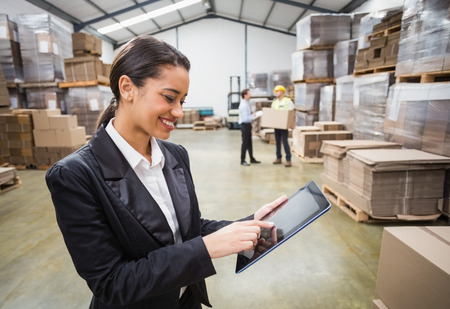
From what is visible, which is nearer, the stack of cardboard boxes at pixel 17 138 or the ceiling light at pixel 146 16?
the stack of cardboard boxes at pixel 17 138

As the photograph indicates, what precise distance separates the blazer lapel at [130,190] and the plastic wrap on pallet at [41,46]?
25.5ft

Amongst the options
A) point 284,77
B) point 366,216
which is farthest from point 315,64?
point 366,216

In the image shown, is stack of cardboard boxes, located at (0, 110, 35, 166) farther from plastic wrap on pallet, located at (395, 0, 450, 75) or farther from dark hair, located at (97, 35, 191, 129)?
plastic wrap on pallet, located at (395, 0, 450, 75)

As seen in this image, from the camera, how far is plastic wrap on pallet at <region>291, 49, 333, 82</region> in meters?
7.52

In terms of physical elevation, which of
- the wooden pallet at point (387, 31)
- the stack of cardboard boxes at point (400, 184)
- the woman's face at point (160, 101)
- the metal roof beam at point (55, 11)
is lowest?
the stack of cardboard boxes at point (400, 184)

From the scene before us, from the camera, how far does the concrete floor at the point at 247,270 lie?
2.23 meters

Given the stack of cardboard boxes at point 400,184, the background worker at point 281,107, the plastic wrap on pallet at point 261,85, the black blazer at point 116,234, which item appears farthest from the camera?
the plastic wrap on pallet at point 261,85

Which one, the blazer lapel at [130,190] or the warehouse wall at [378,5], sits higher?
the warehouse wall at [378,5]

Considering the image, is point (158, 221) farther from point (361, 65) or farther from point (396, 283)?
point (361, 65)

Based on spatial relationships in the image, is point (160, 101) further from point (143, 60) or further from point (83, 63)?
point (83, 63)

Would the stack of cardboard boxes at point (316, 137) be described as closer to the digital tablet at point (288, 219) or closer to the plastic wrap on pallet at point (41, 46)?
the digital tablet at point (288, 219)

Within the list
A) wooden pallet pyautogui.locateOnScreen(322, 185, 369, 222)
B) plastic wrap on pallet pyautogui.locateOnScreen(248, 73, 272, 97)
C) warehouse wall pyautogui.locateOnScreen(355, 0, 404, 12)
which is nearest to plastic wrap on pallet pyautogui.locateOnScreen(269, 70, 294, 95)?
plastic wrap on pallet pyautogui.locateOnScreen(248, 73, 272, 97)

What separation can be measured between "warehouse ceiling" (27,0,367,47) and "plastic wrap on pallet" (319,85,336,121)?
4.59 metres

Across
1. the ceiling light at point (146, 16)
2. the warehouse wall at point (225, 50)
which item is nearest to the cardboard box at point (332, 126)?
the ceiling light at point (146, 16)
